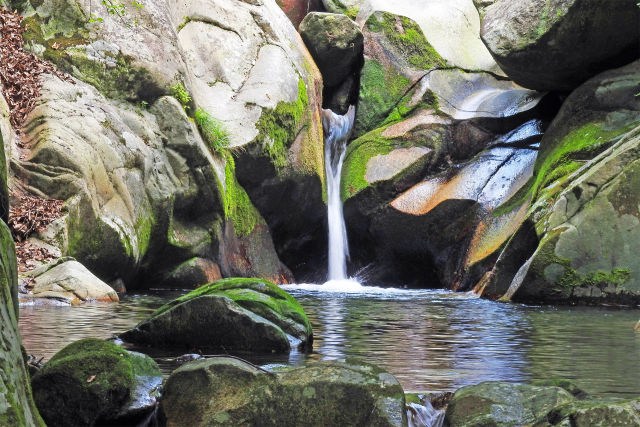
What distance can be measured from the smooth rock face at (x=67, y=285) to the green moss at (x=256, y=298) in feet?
10.5

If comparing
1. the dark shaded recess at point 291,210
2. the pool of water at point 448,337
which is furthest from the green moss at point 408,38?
the pool of water at point 448,337

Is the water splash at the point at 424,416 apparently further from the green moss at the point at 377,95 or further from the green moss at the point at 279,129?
the green moss at the point at 377,95

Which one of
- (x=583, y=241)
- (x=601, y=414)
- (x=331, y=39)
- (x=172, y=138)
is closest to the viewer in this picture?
(x=601, y=414)

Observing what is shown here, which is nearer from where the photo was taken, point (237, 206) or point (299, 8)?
point (237, 206)

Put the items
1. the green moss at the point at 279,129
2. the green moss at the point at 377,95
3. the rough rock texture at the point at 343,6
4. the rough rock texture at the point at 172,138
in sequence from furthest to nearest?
1. the rough rock texture at the point at 343,6
2. the green moss at the point at 377,95
3. the green moss at the point at 279,129
4. the rough rock texture at the point at 172,138

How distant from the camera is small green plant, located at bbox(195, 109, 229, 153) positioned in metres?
15.8

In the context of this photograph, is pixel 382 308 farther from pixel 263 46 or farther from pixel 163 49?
pixel 263 46

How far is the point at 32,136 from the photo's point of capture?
40.3ft

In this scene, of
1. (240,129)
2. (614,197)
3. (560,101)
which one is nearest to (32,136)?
(240,129)

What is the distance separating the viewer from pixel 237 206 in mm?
16594

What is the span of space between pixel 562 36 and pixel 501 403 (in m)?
11.8

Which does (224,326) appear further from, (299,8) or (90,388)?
(299,8)

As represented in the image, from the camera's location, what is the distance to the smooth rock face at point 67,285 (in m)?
10.5

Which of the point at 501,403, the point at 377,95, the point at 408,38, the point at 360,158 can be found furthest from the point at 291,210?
the point at 501,403
